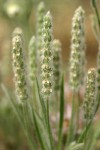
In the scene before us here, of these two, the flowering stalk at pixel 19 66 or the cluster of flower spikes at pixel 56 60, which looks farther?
the cluster of flower spikes at pixel 56 60

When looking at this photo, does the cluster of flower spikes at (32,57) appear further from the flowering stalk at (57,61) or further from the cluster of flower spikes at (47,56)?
the cluster of flower spikes at (47,56)

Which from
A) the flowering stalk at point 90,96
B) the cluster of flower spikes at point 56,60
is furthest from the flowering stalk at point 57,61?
the flowering stalk at point 90,96

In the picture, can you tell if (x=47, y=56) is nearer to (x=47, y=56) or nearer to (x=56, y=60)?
(x=47, y=56)

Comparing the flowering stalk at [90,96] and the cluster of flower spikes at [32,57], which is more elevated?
the cluster of flower spikes at [32,57]

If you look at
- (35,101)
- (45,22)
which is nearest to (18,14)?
(35,101)

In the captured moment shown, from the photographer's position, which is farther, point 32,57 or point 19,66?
point 32,57

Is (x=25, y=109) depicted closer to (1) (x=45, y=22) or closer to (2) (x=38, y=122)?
(2) (x=38, y=122)

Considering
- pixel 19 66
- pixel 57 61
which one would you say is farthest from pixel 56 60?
pixel 19 66
